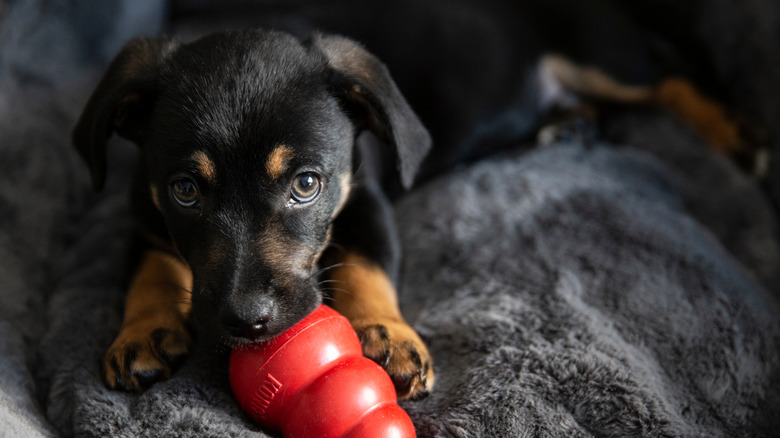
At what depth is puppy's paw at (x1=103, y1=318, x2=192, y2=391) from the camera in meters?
1.77

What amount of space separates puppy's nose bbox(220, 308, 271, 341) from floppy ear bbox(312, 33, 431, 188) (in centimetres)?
69

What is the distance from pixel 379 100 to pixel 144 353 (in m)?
1.04

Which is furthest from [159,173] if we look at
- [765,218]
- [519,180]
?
[765,218]

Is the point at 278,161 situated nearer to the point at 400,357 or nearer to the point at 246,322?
the point at 246,322

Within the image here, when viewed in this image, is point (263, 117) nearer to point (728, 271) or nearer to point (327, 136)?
point (327, 136)

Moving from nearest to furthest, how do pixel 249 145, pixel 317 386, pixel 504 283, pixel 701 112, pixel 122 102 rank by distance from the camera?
pixel 317 386, pixel 249 145, pixel 122 102, pixel 504 283, pixel 701 112

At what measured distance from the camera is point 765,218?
2881 millimetres

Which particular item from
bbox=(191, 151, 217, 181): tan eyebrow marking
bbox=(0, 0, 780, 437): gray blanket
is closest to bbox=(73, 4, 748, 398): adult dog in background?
bbox=(191, 151, 217, 181): tan eyebrow marking

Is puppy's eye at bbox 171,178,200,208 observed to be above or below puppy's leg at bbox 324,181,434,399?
above

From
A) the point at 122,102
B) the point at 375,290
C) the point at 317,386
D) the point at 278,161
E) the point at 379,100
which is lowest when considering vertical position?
the point at 375,290

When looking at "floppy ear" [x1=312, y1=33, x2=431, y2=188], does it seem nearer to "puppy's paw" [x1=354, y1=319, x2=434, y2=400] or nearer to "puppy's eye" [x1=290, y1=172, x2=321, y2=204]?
"puppy's eye" [x1=290, y1=172, x2=321, y2=204]

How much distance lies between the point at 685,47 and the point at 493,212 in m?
1.89

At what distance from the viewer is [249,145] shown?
1.75 m

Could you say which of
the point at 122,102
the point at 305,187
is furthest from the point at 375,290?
the point at 122,102
